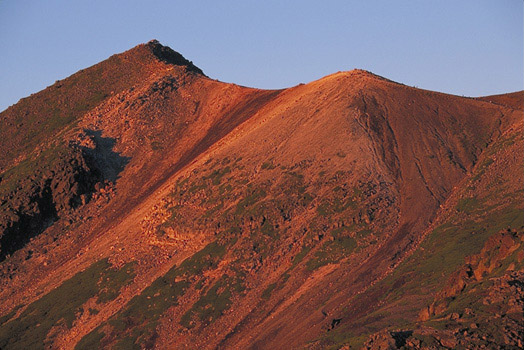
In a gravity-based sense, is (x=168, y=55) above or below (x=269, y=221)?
above

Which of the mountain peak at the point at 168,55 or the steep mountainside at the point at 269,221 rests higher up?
the mountain peak at the point at 168,55

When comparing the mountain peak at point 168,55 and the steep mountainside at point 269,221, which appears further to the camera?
the mountain peak at point 168,55

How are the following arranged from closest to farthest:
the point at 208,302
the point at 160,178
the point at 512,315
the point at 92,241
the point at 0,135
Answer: the point at 512,315 < the point at 208,302 < the point at 92,241 < the point at 160,178 < the point at 0,135

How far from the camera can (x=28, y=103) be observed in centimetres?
10069

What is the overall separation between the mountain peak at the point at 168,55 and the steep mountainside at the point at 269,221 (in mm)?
14020

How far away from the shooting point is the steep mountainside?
48812 mm

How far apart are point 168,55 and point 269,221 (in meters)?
54.0

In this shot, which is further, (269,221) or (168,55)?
(168,55)

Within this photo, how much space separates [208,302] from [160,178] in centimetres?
2654

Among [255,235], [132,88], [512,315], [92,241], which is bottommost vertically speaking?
[512,315]

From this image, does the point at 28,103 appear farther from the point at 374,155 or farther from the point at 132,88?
the point at 374,155

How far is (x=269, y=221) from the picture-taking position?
2458 inches

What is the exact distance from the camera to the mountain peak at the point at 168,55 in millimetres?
107438

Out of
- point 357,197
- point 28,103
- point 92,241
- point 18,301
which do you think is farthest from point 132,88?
point 357,197
